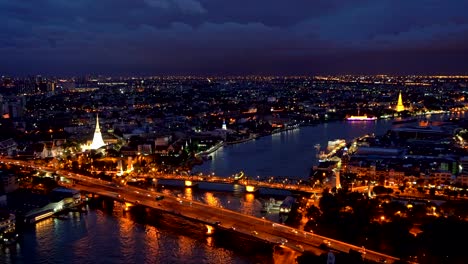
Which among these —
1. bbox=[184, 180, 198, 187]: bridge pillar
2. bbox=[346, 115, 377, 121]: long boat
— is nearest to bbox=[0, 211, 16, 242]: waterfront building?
bbox=[184, 180, 198, 187]: bridge pillar

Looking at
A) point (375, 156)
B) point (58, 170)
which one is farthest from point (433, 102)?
point (58, 170)

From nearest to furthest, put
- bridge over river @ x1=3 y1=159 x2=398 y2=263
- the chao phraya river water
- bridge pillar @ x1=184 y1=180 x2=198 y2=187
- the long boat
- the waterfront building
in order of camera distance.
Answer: bridge over river @ x1=3 y1=159 x2=398 y2=263 < the waterfront building < bridge pillar @ x1=184 y1=180 x2=198 y2=187 < the chao phraya river water < the long boat

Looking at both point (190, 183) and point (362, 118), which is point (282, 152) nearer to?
point (190, 183)

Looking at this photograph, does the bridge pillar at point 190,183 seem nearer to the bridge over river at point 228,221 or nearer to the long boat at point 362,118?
the bridge over river at point 228,221

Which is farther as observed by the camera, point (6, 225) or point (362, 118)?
point (362, 118)

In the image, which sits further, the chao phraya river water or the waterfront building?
the chao phraya river water

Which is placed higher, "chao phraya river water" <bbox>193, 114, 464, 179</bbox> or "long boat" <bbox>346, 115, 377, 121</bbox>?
"long boat" <bbox>346, 115, 377, 121</bbox>

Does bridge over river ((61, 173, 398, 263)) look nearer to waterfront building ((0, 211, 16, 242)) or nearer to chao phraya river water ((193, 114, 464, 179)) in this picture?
waterfront building ((0, 211, 16, 242))

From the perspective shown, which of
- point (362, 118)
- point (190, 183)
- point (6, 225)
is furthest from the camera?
point (362, 118)

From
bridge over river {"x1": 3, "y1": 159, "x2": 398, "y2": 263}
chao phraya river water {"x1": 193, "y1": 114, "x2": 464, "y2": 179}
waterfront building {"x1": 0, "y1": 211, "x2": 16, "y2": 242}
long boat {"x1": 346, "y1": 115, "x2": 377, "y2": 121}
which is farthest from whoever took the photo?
long boat {"x1": 346, "y1": 115, "x2": 377, "y2": 121}

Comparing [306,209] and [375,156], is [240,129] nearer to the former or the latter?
[375,156]

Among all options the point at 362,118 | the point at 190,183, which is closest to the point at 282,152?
the point at 190,183
